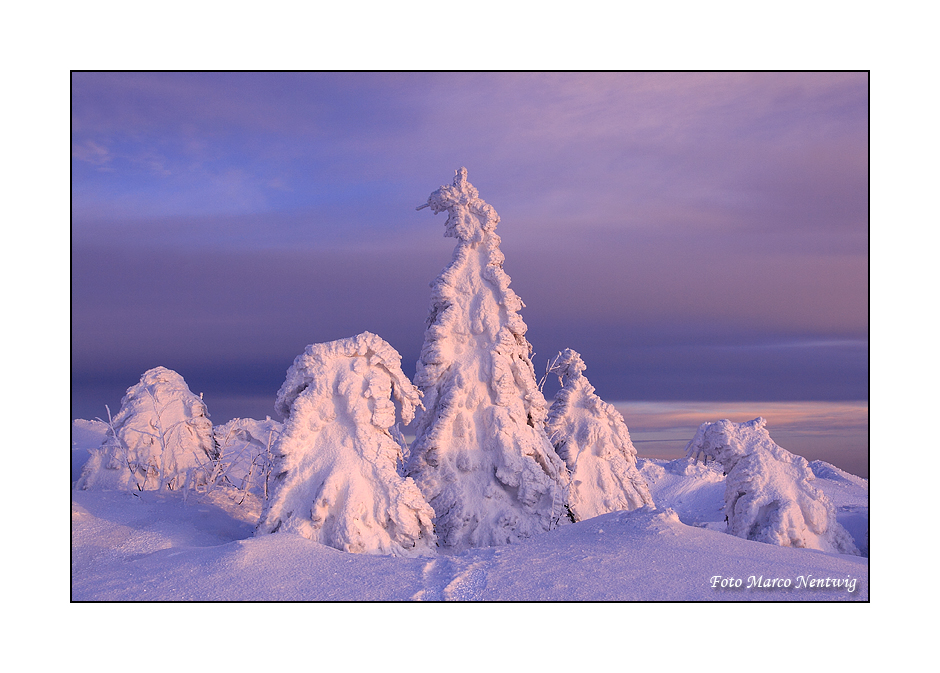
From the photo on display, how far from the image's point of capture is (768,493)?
18297 millimetres

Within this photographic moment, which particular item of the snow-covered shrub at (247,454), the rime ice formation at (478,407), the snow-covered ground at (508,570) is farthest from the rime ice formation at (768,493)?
the snow-covered shrub at (247,454)

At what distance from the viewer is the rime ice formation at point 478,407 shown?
18.3 metres

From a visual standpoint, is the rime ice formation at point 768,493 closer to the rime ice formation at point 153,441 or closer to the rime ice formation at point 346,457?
the rime ice formation at point 346,457

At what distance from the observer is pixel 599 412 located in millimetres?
23453

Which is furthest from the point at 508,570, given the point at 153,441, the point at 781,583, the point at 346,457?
the point at 153,441

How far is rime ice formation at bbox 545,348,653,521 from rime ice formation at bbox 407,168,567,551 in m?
3.08

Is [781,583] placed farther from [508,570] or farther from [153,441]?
[153,441]

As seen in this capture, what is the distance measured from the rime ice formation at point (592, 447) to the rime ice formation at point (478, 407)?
3.08 metres

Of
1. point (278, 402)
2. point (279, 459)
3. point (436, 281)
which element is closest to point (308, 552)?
point (279, 459)

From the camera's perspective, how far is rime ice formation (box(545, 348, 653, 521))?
23.1m

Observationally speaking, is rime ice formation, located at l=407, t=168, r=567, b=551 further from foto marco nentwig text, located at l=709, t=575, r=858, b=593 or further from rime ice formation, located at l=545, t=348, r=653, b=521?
foto marco nentwig text, located at l=709, t=575, r=858, b=593

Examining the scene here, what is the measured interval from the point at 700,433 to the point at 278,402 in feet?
36.3

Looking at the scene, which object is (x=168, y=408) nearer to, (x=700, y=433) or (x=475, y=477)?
(x=475, y=477)

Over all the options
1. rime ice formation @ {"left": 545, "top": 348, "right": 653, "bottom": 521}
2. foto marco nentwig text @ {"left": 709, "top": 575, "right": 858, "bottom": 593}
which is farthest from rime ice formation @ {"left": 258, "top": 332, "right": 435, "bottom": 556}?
rime ice formation @ {"left": 545, "top": 348, "right": 653, "bottom": 521}
